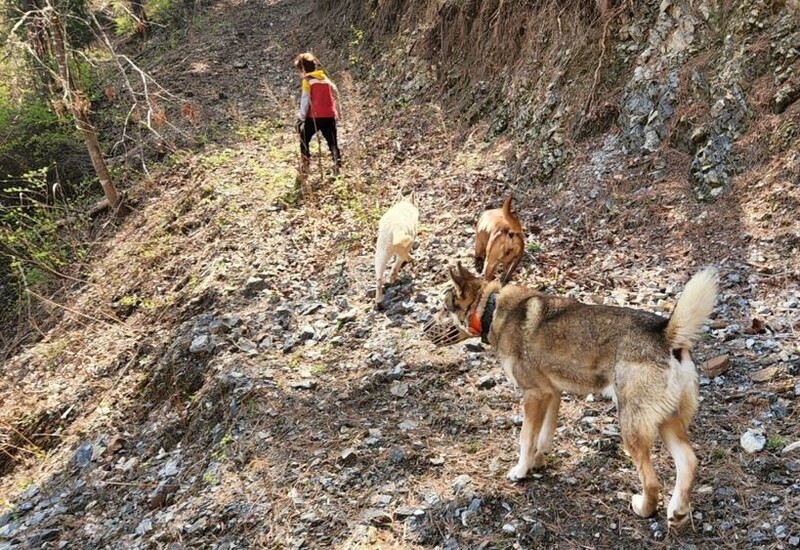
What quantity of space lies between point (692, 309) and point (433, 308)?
11.3ft

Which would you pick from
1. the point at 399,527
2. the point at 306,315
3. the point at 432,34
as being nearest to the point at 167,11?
the point at 432,34

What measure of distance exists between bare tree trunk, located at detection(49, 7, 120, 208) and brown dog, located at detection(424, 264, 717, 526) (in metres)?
6.65

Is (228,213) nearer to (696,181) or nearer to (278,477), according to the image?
(278,477)

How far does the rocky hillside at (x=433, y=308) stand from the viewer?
3.80 metres

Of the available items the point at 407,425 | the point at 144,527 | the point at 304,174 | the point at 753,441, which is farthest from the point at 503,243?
the point at 304,174

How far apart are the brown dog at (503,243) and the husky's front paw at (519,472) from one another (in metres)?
2.52

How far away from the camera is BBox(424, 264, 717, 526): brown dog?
307 centimetres

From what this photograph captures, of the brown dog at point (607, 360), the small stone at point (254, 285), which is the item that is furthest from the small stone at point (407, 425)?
the small stone at point (254, 285)

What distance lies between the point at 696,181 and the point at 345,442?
4794 millimetres

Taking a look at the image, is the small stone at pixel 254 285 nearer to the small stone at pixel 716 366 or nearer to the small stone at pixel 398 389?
the small stone at pixel 398 389

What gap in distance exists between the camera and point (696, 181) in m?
6.30

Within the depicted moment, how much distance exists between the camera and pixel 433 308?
6.18 metres

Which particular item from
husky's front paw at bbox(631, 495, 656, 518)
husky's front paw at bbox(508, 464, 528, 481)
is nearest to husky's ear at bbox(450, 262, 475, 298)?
husky's front paw at bbox(508, 464, 528, 481)

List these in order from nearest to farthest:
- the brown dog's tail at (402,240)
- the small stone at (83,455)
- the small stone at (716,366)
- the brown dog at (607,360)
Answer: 1. the brown dog at (607,360)
2. the small stone at (716,366)
3. the small stone at (83,455)
4. the brown dog's tail at (402,240)
